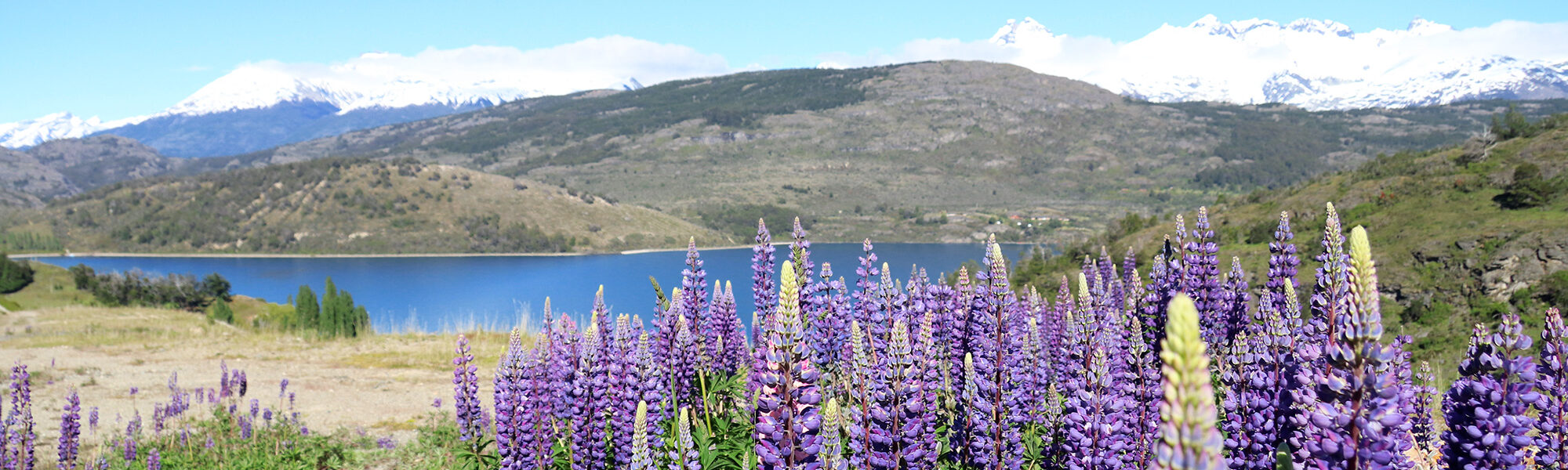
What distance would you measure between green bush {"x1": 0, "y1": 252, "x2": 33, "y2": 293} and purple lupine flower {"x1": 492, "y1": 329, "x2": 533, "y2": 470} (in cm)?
5609

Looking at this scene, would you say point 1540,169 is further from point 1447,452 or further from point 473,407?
point 473,407

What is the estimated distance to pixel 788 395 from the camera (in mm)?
3180

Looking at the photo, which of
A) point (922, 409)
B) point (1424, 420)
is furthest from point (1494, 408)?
point (922, 409)

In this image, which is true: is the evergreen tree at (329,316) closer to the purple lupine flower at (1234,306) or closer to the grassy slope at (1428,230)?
the grassy slope at (1428,230)

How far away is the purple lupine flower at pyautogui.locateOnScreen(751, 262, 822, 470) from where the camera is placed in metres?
3.08

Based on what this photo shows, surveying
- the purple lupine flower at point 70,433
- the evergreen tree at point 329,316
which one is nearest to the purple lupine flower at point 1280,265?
the purple lupine flower at point 70,433

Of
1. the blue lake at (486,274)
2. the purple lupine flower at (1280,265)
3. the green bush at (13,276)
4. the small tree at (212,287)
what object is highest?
the purple lupine flower at (1280,265)

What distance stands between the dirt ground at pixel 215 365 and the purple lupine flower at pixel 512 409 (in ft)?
25.6

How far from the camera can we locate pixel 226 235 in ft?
443

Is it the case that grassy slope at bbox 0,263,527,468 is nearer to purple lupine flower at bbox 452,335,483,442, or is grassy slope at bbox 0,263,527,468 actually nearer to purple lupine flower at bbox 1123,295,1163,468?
purple lupine flower at bbox 452,335,483,442

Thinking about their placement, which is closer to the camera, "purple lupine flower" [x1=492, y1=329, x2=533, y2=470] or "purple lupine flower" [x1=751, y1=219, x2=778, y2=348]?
"purple lupine flower" [x1=492, y1=329, x2=533, y2=470]

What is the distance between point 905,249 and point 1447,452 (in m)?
136

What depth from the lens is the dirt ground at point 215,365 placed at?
14.8 meters

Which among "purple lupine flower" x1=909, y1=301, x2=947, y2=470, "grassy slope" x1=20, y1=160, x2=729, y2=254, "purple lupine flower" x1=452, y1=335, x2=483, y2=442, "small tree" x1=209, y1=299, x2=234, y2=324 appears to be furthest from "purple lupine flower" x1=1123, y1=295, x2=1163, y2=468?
"grassy slope" x1=20, y1=160, x2=729, y2=254
